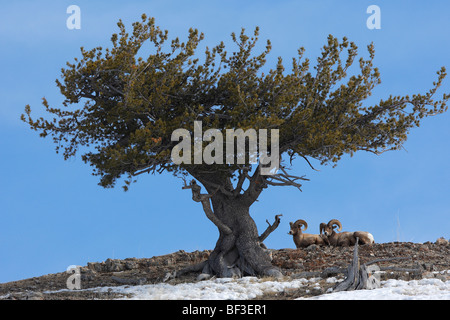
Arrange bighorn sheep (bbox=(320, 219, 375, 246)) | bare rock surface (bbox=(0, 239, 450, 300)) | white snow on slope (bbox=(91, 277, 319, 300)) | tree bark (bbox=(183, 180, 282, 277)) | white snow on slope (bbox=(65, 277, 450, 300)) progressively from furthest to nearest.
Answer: bighorn sheep (bbox=(320, 219, 375, 246)) → tree bark (bbox=(183, 180, 282, 277)) → bare rock surface (bbox=(0, 239, 450, 300)) → white snow on slope (bbox=(91, 277, 319, 300)) → white snow on slope (bbox=(65, 277, 450, 300))

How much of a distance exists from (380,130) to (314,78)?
3.62m

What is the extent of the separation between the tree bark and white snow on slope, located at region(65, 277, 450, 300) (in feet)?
4.84

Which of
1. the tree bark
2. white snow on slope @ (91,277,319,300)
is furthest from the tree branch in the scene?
white snow on slope @ (91,277,319,300)

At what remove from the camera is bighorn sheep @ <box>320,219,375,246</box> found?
22320mm

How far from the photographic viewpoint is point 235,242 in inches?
747

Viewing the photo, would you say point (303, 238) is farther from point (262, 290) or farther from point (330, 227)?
point (262, 290)

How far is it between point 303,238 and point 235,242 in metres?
4.97

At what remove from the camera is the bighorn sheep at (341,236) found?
22320 mm

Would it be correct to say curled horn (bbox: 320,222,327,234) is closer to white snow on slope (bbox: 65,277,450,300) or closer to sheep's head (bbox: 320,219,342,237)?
sheep's head (bbox: 320,219,342,237)

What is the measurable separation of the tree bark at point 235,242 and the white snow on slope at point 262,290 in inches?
58.0

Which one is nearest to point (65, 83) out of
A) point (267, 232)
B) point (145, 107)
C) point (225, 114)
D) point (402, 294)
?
point (145, 107)

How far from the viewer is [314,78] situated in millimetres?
17469
